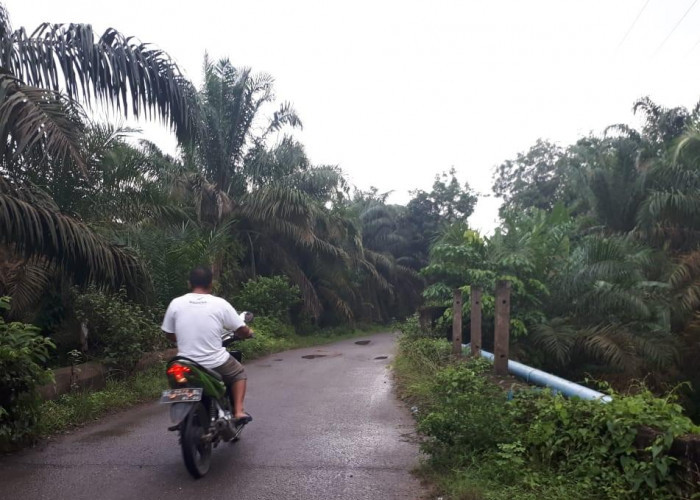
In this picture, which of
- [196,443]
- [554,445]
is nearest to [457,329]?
[554,445]

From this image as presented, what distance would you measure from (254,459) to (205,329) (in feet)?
3.85

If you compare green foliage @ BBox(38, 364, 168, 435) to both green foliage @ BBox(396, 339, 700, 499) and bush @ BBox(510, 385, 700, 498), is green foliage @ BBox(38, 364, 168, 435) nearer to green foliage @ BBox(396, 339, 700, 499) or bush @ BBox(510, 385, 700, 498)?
green foliage @ BBox(396, 339, 700, 499)

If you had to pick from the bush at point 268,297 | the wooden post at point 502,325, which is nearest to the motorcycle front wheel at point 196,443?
→ the wooden post at point 502,325

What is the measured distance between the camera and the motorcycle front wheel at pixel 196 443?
4551mm

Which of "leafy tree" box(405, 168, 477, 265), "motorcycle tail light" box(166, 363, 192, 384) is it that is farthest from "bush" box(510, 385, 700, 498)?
"leafy tree" box(405, 168, 477, 265)

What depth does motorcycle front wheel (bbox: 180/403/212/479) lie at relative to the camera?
455cm

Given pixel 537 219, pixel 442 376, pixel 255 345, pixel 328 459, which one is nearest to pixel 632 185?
pixel 537 219

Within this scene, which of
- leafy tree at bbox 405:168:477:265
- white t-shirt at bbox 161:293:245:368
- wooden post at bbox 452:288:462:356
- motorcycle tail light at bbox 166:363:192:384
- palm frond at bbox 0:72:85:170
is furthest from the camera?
leafy tree at bbox 405:168:477:265

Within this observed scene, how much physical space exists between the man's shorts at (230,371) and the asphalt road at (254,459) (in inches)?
25.7

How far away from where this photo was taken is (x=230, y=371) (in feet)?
17.6

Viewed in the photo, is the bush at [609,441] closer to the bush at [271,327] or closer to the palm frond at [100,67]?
the palm frond at [100,67]

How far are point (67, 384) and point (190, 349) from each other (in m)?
3.23

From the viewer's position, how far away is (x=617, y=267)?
39.3 feet

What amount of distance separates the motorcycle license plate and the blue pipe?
2999mm
